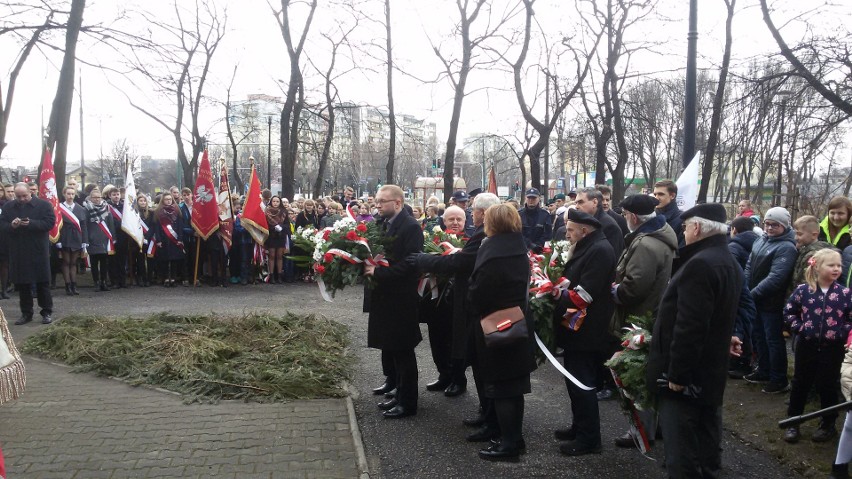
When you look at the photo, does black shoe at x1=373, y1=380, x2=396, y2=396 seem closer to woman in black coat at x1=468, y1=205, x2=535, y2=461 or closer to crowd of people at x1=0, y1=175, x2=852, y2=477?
crowd of people at x1=0, y1=175, x2=852, y2=477

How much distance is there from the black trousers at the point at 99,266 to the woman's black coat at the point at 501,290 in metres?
11.1

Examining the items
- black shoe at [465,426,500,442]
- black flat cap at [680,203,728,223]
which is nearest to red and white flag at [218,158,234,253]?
black shoe at [465,426,500,442]

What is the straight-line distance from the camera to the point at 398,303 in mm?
6066

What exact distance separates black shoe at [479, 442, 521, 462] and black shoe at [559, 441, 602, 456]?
1.31 ft

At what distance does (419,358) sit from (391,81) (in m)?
16.3

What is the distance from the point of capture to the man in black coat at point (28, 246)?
9859 mm

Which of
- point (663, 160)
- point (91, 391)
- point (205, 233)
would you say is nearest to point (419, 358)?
point (91, 391)

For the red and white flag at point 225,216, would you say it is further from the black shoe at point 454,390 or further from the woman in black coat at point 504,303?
the woman in black coat at point 504,303

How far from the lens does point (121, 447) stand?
515 cm

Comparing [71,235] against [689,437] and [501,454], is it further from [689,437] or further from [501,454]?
[689,437]

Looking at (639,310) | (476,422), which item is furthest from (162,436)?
(639,310)

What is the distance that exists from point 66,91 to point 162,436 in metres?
13.6

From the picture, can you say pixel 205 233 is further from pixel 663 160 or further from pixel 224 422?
pixel 663 160

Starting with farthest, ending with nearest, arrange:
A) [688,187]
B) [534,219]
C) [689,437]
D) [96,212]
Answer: [96,212], [534,219], [688,187], [689,437]
